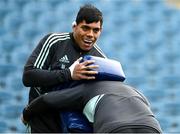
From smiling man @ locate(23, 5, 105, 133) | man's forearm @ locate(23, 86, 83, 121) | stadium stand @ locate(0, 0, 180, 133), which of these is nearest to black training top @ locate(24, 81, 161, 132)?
man's forearm @ locate(23, 86, 83, 121)

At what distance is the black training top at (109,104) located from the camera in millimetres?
1539

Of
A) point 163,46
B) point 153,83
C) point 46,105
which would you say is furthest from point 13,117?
point 46,105

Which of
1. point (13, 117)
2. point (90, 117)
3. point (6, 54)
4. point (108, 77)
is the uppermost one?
point (108, 77)

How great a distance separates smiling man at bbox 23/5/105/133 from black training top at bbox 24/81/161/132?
0.40 ft

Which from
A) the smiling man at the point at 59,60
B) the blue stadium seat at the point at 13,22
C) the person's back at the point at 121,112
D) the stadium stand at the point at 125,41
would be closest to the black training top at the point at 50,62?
the smiling man at the point at 59,60

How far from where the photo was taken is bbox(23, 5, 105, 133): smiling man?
192 cm

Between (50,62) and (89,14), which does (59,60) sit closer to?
(50,62)

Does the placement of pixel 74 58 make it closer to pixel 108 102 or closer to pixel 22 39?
pixel 108 102

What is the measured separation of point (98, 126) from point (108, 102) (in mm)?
94

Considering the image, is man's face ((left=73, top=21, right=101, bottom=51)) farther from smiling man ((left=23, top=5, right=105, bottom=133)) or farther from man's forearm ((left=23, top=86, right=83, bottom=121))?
man's forearm ((left=23, top=86, right=83, bottom=121))

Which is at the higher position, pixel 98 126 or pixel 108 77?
pixel 108 77

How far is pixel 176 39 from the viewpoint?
5016 mm

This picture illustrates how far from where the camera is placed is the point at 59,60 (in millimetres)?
2094

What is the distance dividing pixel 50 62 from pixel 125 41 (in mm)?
2907
